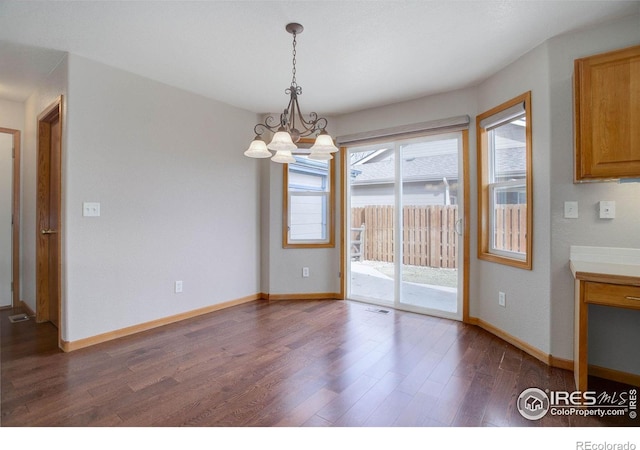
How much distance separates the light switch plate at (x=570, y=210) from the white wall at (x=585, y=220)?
0.08 feet

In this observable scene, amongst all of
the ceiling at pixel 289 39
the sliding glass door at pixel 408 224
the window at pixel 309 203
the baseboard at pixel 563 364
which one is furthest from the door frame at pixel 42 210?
the baseboard at pixel 563 364

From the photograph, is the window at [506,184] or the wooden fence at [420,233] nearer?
the window at [506,184]

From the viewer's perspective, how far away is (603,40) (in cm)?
220

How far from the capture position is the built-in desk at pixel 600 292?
5.49 ft

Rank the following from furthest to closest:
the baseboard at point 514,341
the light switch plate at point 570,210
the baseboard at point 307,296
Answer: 1. the baseboard at point 307,296
2. the baseboard at point 514,341
3. the light switch plate at point 570,210

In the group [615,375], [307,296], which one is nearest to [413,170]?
[307,296]

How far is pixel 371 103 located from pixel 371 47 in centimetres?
127

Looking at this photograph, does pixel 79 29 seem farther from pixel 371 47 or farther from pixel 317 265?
pixel 317 265

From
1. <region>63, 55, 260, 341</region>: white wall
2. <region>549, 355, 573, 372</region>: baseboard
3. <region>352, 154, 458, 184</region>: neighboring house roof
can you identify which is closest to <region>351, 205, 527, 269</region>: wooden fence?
<region>352, 154, 458, 184</region>: neighboring house roof

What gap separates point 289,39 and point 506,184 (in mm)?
2358

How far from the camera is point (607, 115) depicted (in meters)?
1.98

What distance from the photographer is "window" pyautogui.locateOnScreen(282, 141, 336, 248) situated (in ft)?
13.8

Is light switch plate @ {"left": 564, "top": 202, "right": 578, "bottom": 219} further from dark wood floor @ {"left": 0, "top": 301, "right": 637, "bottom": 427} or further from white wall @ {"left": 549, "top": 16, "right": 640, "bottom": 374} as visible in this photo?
dark wood floor @ {"left": 0, "top": 301, "right": 637, "bottom": 427}
